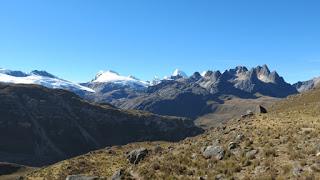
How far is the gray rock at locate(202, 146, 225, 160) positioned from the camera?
41.8 m

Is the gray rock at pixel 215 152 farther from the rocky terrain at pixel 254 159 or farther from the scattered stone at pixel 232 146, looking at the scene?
the scattered stone at pixel 232 146

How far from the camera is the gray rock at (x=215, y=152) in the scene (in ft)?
137

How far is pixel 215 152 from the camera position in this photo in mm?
43250

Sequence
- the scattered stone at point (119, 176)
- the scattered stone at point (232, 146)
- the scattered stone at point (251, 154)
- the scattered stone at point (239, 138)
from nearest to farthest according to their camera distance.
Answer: the scattered stone at point (251, 154) → the scattered stone at point (119, 176) → the scattered stone at point (232, 146) → the scattered stone at point (239, 138)

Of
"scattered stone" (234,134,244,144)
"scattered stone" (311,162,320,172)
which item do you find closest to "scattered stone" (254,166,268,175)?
"scattered stone" (311,162,320,172)

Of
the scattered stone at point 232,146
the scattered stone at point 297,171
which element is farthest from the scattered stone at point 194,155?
the scattered stone at point 297,171

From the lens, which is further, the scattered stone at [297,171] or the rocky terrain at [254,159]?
the rocky terrain at [254,159]

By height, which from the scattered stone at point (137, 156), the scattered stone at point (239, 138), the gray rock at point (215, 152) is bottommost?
the scattered stone at point (137, 156)

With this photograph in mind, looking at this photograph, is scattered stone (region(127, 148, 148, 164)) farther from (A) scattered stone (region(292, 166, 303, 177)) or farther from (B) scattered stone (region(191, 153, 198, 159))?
(A) scattered stone (region(292, 166, 303, 177))

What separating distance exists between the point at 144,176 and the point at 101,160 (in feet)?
98.3

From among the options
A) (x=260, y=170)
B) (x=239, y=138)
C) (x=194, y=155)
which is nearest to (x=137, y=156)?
(x=194, y=155)

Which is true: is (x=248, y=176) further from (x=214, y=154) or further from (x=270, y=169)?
(x=214, y=154)

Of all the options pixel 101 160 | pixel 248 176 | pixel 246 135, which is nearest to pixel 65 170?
pixel 101 160

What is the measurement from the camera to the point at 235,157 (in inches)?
1575
